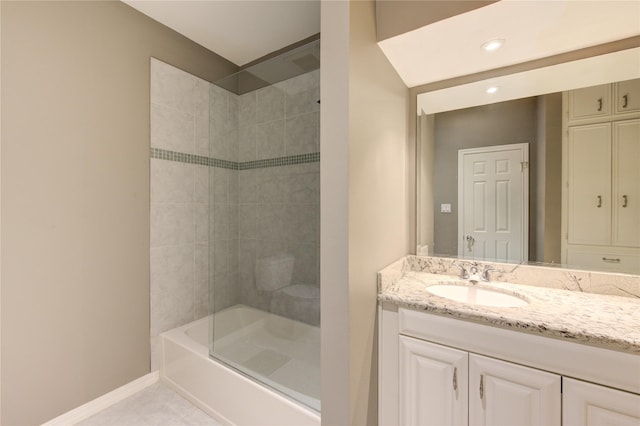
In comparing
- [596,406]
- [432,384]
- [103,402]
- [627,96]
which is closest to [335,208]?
[432,384]

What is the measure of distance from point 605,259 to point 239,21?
8.83 ft

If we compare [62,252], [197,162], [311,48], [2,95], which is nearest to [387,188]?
[311,48]

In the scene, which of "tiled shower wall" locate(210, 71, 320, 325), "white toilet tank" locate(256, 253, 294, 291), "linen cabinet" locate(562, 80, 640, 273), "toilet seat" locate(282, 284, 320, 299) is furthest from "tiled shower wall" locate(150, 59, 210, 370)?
"linen cabinet" locate(562, 80, 640, 273)

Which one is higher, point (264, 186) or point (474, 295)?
point (264, 186)

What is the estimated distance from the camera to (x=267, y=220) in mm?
2154

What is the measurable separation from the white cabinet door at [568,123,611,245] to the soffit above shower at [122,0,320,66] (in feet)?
5.95

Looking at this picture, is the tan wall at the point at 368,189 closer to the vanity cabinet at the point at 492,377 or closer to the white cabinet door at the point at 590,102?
the vanity cabinet at the point at 492,377

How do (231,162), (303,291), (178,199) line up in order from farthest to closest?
(231,162), (178,199), (303,291)

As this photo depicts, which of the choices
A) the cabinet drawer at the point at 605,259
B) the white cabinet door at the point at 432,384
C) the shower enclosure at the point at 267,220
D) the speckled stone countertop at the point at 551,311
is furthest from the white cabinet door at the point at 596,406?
the shower enclosure at the point at 267,220

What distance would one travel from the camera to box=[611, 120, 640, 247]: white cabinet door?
4.25 feet

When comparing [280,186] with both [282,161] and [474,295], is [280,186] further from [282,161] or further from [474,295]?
[474,295]

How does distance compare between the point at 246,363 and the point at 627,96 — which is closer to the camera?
the point at 627,96

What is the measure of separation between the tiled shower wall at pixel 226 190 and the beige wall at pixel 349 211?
0.64 m

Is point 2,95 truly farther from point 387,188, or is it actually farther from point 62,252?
point 387,188
